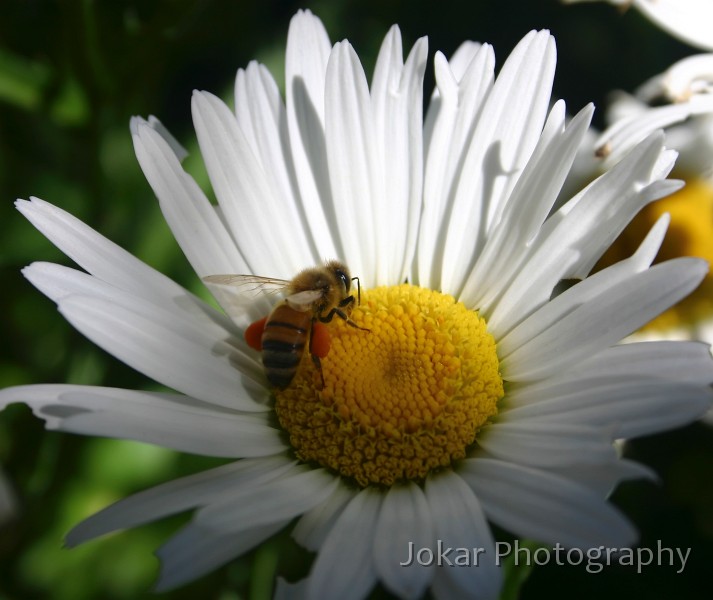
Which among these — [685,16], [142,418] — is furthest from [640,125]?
[142,418]

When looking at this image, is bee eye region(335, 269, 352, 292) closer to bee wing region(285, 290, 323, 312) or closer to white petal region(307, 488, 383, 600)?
bee wing region(285, 290, 323, 312)

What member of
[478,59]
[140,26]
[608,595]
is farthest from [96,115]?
[608,595]

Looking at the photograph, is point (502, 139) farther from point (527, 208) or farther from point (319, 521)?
point (319, 521)

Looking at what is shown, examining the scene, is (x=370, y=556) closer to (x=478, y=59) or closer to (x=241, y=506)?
(x=241, y=506)

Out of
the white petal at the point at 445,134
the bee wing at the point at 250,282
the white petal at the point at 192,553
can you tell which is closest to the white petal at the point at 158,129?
the bee wing at the point at 250,282

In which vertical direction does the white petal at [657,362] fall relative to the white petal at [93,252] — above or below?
below

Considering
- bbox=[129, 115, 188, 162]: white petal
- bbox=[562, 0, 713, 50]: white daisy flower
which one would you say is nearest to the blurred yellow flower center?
bbox=[129, 115, 188, 162]: white petal

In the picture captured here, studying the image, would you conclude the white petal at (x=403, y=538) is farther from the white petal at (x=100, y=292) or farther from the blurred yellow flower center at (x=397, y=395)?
the white petal at (x=100, y=292)
